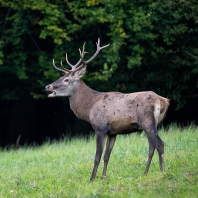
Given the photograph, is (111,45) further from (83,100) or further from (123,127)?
(123,127)

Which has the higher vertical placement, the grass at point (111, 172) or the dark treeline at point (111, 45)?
the dark treeline at point (111, 45)

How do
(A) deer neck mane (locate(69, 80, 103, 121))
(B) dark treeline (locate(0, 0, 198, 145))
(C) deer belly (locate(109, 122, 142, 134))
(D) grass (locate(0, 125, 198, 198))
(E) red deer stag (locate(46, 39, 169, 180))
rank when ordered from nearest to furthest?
(D) grass (locate(0, 125, 198, 198)) < (E) red deer stag (locate(46, 39, 169, 180)) < (C) deer belly (locate(109, 122, 142, 134)) < (A) deer neck mane (locate(69, 80, 103, 121)) < (B) dark treeline (locate(0, 0, 198, 145))

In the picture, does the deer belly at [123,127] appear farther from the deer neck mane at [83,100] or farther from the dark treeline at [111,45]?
the dark treeline at [111,45]

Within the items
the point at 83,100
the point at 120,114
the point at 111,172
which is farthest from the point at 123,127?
the point at 83,100

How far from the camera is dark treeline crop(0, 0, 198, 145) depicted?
18.8 meters

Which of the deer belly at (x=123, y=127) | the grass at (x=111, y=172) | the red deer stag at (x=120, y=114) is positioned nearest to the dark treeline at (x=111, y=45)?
the grass at (x=111, y=172)

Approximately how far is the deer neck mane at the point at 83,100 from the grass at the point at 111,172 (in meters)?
0.96

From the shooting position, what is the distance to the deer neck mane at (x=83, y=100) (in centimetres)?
1109

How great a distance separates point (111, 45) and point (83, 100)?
8.06 metres

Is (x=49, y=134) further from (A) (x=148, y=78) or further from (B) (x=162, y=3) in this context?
(B) (x=162, y=3)

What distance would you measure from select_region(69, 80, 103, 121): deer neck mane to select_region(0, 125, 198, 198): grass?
37.9 inches

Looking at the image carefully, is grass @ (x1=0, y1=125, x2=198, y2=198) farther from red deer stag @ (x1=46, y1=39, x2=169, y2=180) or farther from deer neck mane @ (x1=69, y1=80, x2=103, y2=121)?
deer neck mane @ (x1=69, y1=80, x2=103, y2=121)

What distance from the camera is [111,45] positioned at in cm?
1911

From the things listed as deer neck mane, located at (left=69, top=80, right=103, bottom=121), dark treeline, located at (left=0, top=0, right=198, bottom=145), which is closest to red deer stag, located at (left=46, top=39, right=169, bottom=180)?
deer neck mane, located at (left=69, top=80, right=103, bottom=121)
